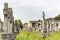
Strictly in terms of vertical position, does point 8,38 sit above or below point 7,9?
below

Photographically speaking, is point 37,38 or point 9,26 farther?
point 37,38

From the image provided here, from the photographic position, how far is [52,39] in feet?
58.7

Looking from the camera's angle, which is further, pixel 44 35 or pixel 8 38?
pixel 44 35

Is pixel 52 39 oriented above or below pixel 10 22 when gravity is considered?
below

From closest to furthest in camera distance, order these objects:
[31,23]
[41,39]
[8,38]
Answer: [8,38] → [41,39] → [31,23]

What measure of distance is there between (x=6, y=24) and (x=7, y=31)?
19.5 inches

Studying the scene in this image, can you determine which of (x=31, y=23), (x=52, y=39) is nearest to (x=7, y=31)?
(x=52, y=39)

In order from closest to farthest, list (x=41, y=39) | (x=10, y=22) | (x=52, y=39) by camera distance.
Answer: (x=10, y=22)
(x=52, y=39)
(x=41, y=39)

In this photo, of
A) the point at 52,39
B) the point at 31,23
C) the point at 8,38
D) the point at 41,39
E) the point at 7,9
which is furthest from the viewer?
the point at 31,23

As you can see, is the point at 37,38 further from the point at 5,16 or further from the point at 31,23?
the point at 31,23

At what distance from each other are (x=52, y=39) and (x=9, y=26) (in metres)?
3.20

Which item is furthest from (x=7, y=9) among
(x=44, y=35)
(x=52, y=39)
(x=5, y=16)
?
(x=44, y=35)

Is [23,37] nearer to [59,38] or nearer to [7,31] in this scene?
[59,38]

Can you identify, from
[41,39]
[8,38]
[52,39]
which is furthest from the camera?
[41,39]
